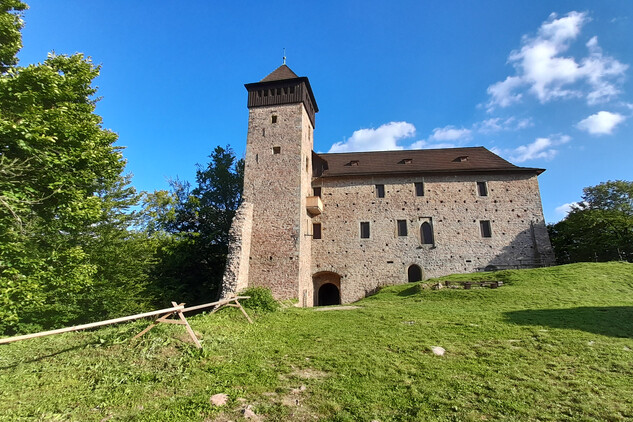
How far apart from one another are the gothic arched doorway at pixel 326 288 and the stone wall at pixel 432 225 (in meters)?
0.69

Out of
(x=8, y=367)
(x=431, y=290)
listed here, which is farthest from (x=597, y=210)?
(x=8, y=367)

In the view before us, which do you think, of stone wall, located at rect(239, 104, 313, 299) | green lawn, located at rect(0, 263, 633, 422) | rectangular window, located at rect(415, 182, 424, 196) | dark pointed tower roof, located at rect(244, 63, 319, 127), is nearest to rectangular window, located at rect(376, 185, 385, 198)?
rectangular window, located at rect(415, 182, 424, 196)

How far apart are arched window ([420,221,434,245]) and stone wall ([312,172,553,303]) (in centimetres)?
25

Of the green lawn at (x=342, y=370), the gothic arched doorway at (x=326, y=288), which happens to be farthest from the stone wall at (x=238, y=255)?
the green lawn at (x=342, y=370)

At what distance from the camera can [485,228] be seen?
69.9 feet

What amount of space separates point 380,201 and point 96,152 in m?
17.2

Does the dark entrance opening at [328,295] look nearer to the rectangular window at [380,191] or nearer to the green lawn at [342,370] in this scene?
the rectangular window at [380,191]

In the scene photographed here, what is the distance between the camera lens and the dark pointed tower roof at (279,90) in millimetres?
20817

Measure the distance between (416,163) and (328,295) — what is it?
1241 cm

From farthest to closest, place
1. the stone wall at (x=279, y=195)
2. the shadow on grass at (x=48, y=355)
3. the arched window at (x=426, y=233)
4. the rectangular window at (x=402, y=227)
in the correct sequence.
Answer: the rectangular window at (x=402, y=227)
the arched window at (x=426, y=233)
the stone wall at (x=279, y=195)
the shadow on grass at (x=48, y=355)

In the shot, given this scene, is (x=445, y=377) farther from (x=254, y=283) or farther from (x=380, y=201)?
(x=380, y=201)

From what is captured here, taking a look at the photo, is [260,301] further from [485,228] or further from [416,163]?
[416,163]

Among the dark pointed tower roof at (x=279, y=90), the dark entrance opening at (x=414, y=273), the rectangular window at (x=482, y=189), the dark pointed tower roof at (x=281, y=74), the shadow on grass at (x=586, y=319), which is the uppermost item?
the dark pointed tower roof at (x=281, y=74)

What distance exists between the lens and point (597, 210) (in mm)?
25797
